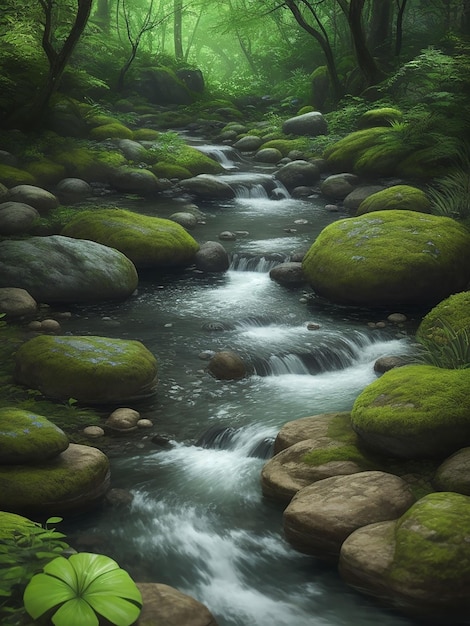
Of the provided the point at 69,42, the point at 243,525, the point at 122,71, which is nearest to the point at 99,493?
the point at 243,525

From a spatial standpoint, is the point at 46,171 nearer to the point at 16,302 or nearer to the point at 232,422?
the point at 16,302

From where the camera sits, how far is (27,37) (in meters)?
15.2

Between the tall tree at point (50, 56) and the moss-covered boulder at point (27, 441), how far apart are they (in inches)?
430

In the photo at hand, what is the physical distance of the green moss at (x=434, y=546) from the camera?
399cm

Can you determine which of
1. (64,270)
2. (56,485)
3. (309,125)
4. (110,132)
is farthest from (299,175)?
(56,485)

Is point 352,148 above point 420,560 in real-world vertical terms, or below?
above

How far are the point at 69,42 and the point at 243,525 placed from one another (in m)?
11.9

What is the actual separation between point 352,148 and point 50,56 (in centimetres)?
651

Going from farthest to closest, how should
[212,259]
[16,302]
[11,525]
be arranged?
[212,259], [16,302], [11,525]

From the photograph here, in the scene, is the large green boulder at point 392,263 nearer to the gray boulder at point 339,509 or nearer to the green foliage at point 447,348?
the green foliage at point 447,348

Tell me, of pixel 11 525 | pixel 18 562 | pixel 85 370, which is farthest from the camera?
pixel 85 370

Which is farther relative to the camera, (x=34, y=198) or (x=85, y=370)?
(x=34, y=198)

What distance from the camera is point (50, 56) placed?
14.8m

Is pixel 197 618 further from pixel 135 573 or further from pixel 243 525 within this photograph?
pixel 243 525
